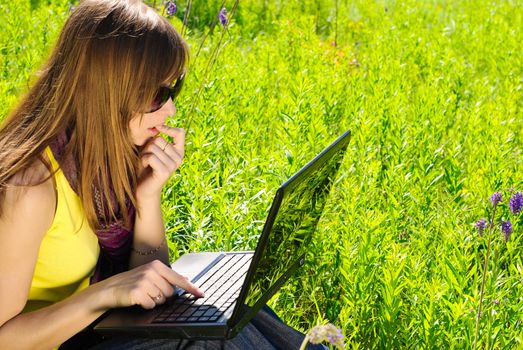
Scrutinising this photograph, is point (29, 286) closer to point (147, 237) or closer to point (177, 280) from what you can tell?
point (177, 280)

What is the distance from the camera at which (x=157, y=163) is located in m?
2.24

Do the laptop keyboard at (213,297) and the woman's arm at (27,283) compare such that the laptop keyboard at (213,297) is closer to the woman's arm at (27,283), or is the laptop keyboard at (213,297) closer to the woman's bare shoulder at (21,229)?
the woman's arm at (27,283)

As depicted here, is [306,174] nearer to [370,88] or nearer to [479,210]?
[479,210]

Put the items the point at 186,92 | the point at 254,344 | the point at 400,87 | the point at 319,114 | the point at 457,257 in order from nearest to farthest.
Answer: the point at 254,344, the point at 457,257, the point at 319,114, the point at 186,92, the point at 400,87

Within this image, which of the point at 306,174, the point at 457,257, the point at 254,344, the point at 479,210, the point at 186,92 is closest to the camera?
the point at 306,174

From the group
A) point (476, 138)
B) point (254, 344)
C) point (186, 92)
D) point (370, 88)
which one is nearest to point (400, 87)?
point (370, 88)

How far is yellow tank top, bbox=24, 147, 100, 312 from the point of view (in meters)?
2.01

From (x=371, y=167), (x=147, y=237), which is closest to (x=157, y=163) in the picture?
(x=147, y=237)

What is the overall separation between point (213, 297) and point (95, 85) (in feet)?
1.70

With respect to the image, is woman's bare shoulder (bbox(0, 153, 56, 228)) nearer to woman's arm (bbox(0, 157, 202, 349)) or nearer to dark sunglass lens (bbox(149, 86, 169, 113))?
woman's arm (bbox(0, 157, 202, 349))

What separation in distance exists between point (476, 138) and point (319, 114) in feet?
2.12

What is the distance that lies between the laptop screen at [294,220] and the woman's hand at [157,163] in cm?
32

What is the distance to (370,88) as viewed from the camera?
180 inches

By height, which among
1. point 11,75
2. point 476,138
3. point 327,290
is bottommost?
point 11,75
